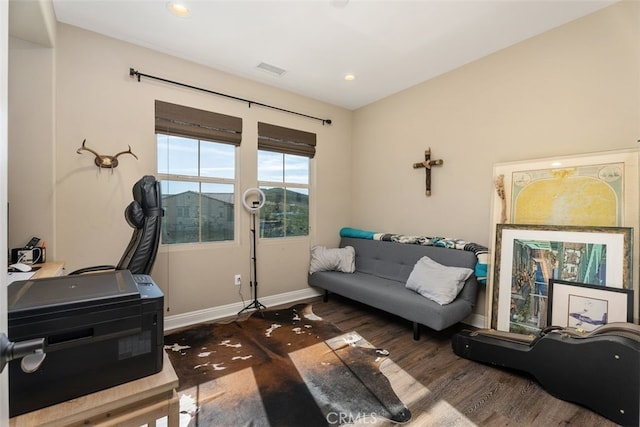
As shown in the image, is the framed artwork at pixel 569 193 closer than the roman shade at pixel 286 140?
Yes

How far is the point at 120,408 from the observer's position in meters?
0.88

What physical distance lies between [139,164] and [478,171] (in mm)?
3398

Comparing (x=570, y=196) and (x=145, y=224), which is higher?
(x=570, y=196)

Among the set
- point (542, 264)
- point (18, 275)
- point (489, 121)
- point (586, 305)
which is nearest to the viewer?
point (18, 275)

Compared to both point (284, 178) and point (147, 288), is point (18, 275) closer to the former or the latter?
point (147, 288)

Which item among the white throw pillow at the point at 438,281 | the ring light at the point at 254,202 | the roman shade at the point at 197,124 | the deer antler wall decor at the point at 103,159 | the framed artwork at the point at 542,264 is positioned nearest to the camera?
the framed artwork at the point at 542,264

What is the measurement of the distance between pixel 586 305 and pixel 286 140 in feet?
10.8

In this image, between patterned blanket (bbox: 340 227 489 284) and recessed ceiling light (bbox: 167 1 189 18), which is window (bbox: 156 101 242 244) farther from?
patterned blanket (bbox: 340 227 489 284)

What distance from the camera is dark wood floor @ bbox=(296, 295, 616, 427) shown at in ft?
5.45

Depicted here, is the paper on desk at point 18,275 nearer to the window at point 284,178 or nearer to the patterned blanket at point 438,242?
the window at point 284,178

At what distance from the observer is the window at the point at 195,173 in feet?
9.49

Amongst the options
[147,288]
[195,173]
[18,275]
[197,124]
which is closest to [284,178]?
[195,173]

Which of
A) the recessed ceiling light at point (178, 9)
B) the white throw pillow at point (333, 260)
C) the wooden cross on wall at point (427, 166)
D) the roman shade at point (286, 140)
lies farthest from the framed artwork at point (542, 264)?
the recessed ceiling light at point (178, 9)

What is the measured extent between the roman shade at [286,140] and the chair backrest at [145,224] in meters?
1.99
